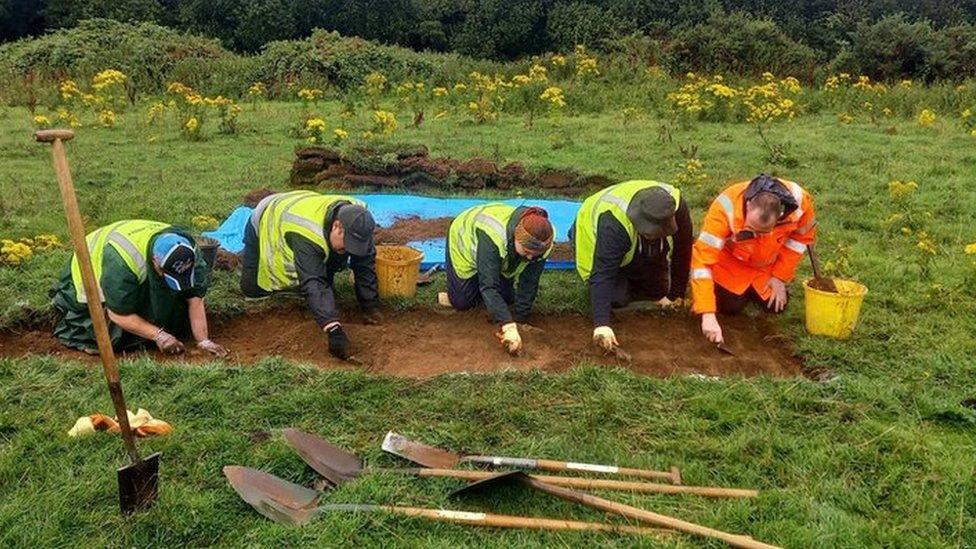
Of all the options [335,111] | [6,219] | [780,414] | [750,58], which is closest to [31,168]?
[6,219]

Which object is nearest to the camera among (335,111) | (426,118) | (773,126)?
(773,126)

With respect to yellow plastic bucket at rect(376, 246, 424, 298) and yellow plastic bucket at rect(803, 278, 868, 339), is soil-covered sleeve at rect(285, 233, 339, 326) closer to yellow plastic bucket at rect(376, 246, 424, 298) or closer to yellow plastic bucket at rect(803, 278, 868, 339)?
yellow plastic bucket at rect(376, 246, 424, 298)

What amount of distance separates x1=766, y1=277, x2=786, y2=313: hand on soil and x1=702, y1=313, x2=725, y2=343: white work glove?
30.9 inches

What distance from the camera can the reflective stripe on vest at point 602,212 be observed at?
5.12 meters

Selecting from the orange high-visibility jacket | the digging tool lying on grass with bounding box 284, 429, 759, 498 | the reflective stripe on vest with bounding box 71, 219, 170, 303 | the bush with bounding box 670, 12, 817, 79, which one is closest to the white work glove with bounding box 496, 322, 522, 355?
the orange high-visibility jacket

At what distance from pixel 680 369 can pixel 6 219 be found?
658 cm

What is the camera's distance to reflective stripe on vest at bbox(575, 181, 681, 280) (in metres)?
5.12

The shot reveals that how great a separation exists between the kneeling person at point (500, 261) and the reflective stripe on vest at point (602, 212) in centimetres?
31

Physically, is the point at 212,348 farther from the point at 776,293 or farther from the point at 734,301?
the point at 776,293

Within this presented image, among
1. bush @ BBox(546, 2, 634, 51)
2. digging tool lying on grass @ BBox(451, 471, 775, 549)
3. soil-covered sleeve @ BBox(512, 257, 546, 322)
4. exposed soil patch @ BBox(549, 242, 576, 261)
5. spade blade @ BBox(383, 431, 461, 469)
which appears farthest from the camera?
bush @ BBox(546, 2, 634, 51)

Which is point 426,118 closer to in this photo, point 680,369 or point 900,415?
point 680,369

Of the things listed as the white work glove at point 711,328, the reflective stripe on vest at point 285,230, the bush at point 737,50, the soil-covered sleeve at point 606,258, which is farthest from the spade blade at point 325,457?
the bush at point 737,50

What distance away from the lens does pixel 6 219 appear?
7.41 m

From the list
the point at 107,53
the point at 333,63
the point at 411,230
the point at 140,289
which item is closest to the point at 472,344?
the point at 140,289
